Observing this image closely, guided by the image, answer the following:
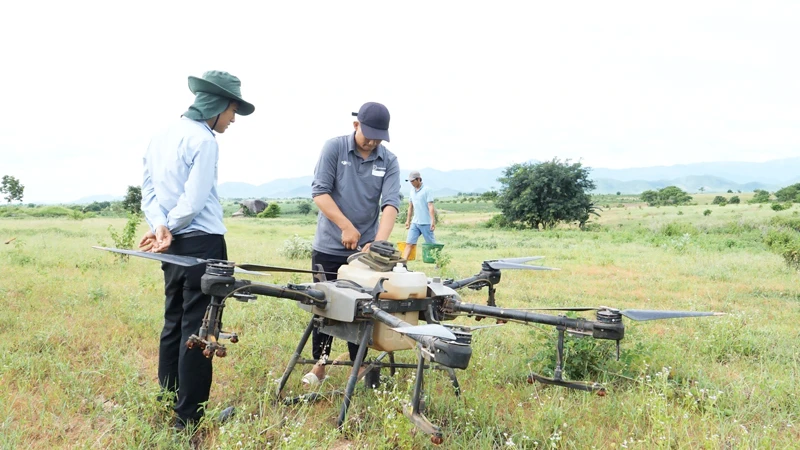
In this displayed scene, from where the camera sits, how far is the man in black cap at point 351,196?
439 cm

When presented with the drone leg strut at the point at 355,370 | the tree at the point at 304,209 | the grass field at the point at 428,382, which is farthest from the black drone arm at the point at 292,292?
the tree at the point at 304,209

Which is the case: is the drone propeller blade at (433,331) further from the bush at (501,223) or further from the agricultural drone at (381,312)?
the bush at (501,223)

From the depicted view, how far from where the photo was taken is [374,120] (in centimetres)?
417

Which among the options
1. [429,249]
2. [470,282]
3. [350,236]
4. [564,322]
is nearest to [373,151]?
[350,236]

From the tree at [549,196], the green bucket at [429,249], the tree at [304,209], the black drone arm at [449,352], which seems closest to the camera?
the black drone arm at [449,352]

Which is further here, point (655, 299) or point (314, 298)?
point (655, 299)

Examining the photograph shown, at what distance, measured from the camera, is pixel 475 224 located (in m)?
38.3

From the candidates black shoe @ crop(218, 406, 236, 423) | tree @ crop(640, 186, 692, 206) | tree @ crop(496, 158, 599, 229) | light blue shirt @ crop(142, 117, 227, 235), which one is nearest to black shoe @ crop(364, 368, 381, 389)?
black shoe @ crop(218, 406, 236, 423)

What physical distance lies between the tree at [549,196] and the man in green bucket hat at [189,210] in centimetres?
3281

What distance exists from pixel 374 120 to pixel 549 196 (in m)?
32.8

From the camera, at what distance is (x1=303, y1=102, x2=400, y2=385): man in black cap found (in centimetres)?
439

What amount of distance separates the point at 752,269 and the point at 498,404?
9.59 metres

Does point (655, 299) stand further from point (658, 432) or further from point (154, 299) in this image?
point (154, 299)

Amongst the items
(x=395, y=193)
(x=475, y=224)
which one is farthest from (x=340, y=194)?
(x=475, y=224)
